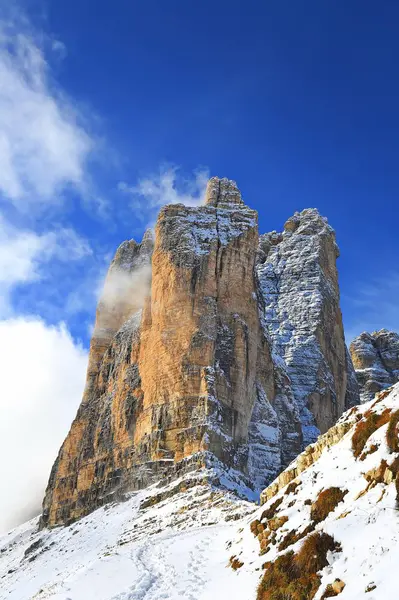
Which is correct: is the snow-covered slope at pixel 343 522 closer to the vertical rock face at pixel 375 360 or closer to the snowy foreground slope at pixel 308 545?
the snowy foreground slope at pixel 308 545

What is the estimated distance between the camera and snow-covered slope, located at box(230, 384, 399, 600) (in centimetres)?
1254

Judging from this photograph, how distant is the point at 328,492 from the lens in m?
17.6

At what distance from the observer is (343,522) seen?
14820 mm

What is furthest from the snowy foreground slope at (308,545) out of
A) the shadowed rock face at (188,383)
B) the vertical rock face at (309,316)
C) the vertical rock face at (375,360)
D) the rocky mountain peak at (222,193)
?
the vertical rock face at (375,360)

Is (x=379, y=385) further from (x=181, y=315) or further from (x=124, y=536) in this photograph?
(x=124, y=536)

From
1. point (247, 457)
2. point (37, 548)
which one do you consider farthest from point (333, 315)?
point (37, 548)

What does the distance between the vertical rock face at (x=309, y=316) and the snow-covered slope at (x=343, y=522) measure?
73.5 meters

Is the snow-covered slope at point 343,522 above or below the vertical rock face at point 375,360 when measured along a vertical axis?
below

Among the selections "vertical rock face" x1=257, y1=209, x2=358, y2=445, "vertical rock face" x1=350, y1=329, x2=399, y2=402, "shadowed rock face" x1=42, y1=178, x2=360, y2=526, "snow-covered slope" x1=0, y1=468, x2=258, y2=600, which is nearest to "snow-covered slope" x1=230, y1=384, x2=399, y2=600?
"snow-covered slope" x1=0, y1=468, x2=258, y2=600

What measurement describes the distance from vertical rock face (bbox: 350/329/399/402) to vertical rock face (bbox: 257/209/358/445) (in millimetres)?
13292

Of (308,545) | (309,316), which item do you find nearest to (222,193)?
(309,316)

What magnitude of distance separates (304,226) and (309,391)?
4393 centimetres

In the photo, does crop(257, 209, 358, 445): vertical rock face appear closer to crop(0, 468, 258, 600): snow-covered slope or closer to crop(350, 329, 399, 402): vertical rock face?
crop(350, 329, 399, 402): vertical rock face

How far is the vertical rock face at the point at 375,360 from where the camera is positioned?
131250 mm
